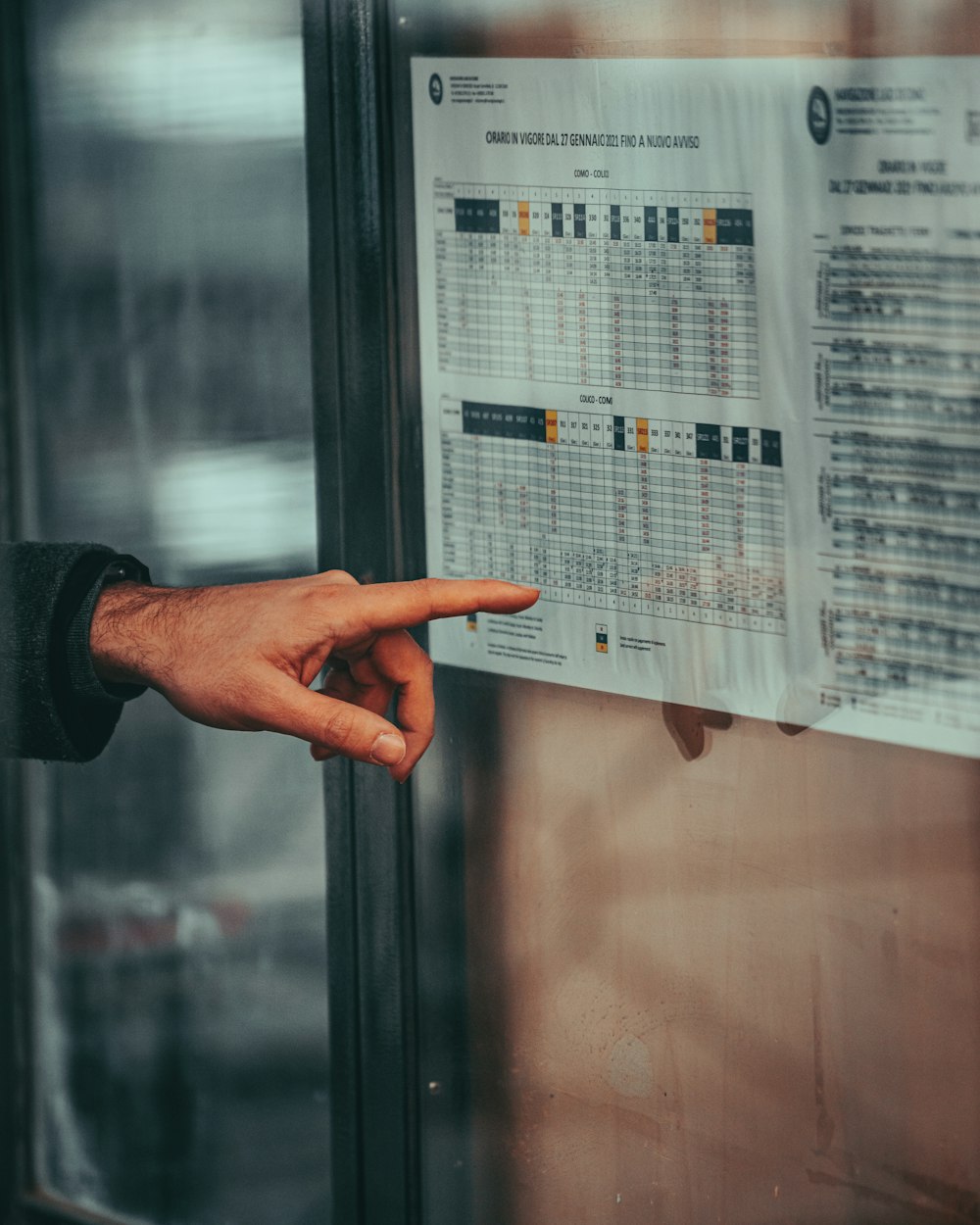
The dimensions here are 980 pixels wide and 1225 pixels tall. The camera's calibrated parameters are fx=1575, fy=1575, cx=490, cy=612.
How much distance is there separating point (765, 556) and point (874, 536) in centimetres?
9

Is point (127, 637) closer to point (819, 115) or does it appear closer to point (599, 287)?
point (599, 287)

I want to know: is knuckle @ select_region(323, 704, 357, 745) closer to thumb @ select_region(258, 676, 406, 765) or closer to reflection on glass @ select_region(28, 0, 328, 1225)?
thumb @ select_region(258, 676, 406, 765)

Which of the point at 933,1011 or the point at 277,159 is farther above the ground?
the point at 277,159

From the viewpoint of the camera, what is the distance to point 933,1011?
3.54 ft

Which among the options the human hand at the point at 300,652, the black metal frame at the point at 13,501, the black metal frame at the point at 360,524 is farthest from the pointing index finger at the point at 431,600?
the black metal frame at the point at 13,501

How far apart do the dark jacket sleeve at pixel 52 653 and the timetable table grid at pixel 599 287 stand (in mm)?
354

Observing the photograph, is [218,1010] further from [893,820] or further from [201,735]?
[893,820]

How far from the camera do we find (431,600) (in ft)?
3.91

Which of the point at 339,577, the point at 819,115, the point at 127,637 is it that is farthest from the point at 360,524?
the point at 819,115

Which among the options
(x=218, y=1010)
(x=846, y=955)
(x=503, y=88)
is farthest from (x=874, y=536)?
(x=218, y=1010)

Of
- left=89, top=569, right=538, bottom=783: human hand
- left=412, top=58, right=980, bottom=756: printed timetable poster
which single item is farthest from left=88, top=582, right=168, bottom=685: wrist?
left=412, top=58, right=980, bottom=756: printed timetable poster

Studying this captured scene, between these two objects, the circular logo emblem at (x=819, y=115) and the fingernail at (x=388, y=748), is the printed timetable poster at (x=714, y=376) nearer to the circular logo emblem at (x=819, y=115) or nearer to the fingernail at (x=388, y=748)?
the circular logo emblem at (x=819, y=115)

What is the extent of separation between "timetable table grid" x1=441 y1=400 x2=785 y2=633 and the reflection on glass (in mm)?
195

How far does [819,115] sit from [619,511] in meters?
0.31
